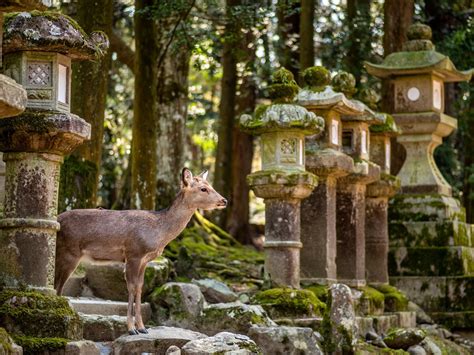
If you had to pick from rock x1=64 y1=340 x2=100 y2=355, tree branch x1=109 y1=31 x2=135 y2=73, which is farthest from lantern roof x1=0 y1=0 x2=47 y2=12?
tree branch x1=109 y1=31 x2=135 y2=73

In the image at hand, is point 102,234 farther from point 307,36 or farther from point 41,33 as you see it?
point 307,36

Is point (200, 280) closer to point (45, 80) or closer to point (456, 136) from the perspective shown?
point (45, 80)

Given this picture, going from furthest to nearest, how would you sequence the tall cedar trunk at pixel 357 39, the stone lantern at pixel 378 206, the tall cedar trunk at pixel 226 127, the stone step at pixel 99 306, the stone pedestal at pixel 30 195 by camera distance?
1. the tall cedar trunk at pixel 357 39
2. the tall cedar trunk at pixel 226 127
3. the stone lantern at pixel 378 206
4. the stone step at pixel 99 306
5. the stone pedestal at pixel 30 195

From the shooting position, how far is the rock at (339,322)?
14109 millimetres

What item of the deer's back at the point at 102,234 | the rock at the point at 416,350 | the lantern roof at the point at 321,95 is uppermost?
the lantern roof at the point at 321,95

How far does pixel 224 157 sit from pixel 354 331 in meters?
11.6

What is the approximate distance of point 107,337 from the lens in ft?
41.2

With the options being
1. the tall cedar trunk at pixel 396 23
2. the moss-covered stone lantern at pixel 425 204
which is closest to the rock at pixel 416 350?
the moss-covered stone lantern at pixel 425 204

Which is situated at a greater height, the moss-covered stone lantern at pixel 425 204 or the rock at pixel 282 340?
the moss-covered stone lantern at pixel 425 204

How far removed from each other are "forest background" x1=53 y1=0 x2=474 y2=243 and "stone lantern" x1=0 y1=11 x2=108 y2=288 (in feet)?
13.8

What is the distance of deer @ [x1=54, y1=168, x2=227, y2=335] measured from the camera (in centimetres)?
1212

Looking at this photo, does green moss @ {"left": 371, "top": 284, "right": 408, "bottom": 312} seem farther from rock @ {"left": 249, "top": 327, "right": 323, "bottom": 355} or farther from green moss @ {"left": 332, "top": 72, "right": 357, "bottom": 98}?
rock @ {"left": 249, "top": 327, "right": 323, "bottom": 355}

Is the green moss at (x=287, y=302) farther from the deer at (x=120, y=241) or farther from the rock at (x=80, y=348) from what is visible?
the rock at (x=80, y=348)

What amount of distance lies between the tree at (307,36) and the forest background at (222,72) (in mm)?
25
